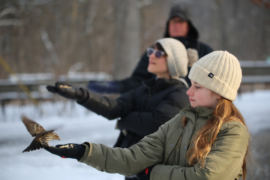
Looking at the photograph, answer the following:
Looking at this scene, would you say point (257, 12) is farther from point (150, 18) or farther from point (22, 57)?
point (22, 57)

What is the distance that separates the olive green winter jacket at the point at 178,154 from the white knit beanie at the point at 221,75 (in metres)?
0.16

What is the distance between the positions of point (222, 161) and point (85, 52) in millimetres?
12245

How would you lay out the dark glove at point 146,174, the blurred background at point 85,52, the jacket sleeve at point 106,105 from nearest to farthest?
1. the dark glove at point 146,174
2. the jacket sleeve at point 106,105
3. the blurred background at point 85,52

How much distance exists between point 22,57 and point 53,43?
1.71m

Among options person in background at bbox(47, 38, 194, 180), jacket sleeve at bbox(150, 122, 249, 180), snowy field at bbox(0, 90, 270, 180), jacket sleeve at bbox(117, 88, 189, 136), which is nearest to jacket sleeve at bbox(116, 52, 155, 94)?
person in background at bbox(47, 38, 194, 180)

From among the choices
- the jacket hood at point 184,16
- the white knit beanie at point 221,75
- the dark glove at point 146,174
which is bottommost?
the dark glove at point 146,174

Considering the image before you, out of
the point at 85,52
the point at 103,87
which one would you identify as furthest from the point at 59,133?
the point at 85,52

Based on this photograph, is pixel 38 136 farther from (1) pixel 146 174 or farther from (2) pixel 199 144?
(2) pixel 199 144

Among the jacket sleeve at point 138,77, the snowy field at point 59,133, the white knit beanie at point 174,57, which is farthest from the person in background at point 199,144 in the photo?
the jacket sleeve at point 138,77

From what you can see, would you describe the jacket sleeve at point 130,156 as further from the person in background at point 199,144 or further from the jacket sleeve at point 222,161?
the jacket sleeve at point 222,161

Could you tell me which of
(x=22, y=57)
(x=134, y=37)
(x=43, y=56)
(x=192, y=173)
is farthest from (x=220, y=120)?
(x=43, y=56)

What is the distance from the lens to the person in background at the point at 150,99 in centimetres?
229

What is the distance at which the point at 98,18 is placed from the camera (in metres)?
13.5

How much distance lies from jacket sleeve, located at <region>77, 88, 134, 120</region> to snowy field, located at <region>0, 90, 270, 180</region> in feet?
1.17
